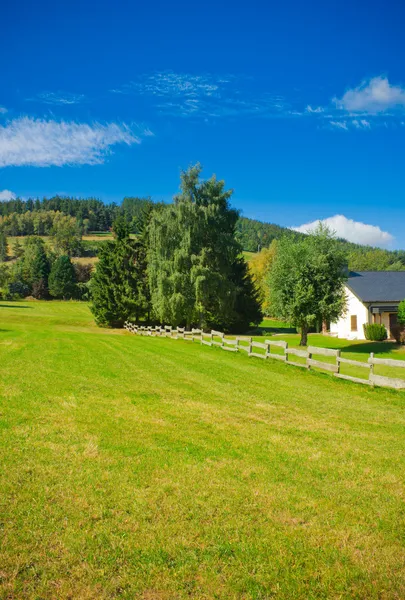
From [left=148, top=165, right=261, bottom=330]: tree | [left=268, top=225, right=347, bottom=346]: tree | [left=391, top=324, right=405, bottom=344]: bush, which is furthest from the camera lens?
[left=391, top=324, right=405, bottom=344]: bush

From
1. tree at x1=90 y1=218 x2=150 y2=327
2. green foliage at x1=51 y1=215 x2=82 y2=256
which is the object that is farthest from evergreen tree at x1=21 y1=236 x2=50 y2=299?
tree at x1=90 y1=218 x2=150 y2=327

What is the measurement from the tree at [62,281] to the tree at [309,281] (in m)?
74.9

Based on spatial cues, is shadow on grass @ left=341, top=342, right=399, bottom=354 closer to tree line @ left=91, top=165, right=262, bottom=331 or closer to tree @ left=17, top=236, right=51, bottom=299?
tree line @ left=91, top=165, right=262, bottom=331

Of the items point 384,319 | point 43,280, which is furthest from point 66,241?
point 384,319

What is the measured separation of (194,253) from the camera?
3775 cm

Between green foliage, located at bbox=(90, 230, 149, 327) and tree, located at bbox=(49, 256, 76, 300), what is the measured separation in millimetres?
50610

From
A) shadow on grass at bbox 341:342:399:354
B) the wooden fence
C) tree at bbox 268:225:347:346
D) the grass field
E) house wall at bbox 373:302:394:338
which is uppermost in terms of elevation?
tree at bbox 268:225:347:346

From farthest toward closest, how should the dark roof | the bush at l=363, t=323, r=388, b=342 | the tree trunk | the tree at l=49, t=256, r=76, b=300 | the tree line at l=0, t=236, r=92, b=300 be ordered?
the tree at l=49, t=256, r=76, b=300 < the tree line at l=0, t=236, r=92, b=300 < the dark roof < the bush at l=363, t=323, r=388, b=342 < the tree trunk

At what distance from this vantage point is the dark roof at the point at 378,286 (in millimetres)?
42438

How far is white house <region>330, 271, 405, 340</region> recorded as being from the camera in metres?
41.8

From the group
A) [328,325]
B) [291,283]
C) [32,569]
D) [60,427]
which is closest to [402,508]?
[32,569]

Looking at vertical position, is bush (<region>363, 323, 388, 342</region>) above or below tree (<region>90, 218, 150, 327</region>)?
below

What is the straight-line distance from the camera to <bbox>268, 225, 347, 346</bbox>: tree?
3117 cm

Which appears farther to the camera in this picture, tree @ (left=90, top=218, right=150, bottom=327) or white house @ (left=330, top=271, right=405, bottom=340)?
tree @ (left=90, top=218, right=150, bottom=327)
